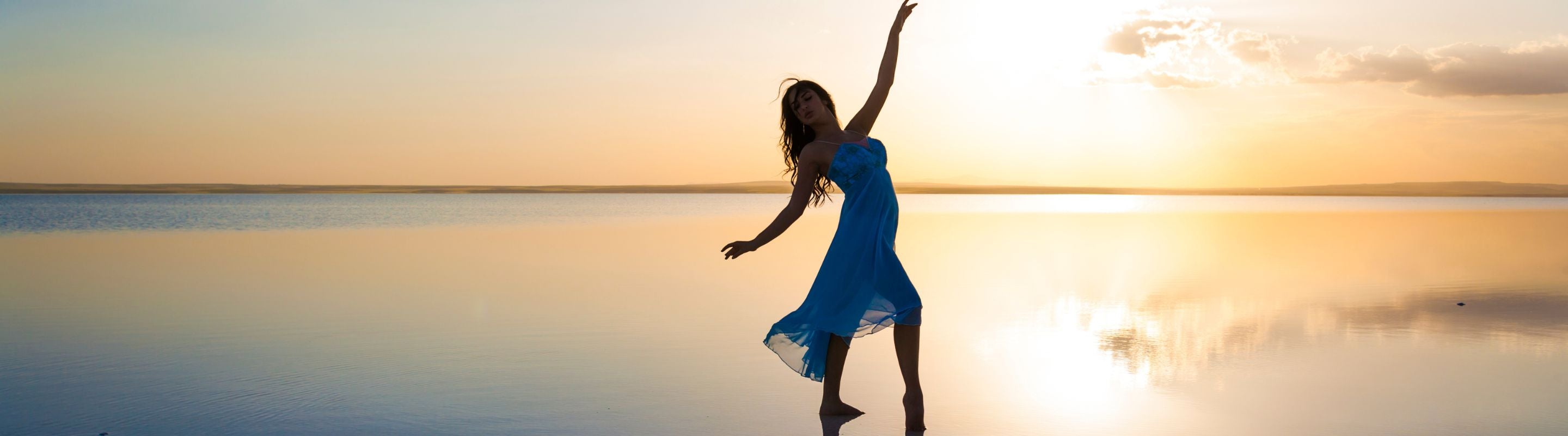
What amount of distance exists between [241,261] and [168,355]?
678 centimetres

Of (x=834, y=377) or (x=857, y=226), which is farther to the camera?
(x=834, y=377)

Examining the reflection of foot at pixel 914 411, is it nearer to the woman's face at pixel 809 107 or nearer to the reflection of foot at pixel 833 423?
the reflection of foot at pixel 833 423

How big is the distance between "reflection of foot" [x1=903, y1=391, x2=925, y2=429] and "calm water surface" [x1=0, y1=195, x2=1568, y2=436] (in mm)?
63

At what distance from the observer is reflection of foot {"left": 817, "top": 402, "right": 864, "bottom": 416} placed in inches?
156

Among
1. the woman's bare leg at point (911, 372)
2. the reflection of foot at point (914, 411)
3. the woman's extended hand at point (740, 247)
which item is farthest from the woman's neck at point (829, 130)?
the reflection of foot at point (914, 411)

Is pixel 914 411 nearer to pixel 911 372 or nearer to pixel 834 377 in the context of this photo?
pixel 911 372

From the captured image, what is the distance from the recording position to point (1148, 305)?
7480 mm

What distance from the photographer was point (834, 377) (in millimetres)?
3965

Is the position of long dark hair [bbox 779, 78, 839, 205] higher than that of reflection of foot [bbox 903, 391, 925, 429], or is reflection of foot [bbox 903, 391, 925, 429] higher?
long dark hair [bbox 779, 78, 839, 205]

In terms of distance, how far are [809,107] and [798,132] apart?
0.17 meters

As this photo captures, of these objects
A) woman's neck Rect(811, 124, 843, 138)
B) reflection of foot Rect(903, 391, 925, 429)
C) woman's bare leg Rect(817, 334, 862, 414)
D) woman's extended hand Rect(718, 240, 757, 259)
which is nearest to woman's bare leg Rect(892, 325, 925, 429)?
reflection of foot Rect(903, 391, 925, 429)

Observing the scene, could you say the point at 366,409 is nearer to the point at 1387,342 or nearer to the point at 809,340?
the point at 809,340

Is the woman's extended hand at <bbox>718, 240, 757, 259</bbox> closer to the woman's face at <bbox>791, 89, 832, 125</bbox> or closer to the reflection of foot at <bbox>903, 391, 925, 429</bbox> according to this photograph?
the woman's face at <bbox>791, 89, 832, 125</bbox>

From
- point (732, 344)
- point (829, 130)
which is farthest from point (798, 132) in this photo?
point (732, 344)
